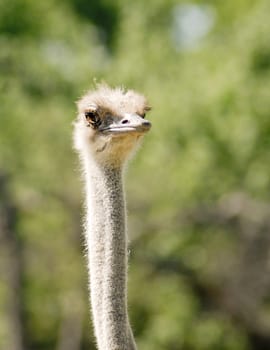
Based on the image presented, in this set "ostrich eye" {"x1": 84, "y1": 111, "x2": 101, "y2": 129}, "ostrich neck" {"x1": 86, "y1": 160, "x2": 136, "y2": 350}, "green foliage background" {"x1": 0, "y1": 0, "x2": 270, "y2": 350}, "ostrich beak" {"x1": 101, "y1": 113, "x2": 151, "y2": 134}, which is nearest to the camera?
"ostrich neck" {"x1": 86, "y1": 160, "x2": 136, "y2": 350}

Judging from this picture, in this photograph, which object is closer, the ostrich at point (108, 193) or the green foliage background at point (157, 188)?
the ostrich at point (108, 193)

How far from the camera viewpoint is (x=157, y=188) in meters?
20.1

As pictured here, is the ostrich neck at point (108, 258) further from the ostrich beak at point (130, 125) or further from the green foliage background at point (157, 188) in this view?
the green foliage background at point (157, 188)

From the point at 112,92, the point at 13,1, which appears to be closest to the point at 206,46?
the point at 13,1

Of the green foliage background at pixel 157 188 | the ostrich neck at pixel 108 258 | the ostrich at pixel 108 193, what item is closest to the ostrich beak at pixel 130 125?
the ostrich at pixel 108 193

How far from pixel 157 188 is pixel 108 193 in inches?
596

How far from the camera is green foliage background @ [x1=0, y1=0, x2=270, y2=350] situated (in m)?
17.8

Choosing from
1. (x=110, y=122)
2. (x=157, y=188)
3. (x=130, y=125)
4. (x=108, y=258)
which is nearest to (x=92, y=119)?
(x=110, y=122)

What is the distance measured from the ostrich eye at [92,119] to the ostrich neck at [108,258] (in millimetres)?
153

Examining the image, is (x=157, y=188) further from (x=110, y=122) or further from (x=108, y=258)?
(x=108, y=258)

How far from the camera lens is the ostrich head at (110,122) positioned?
4996mm

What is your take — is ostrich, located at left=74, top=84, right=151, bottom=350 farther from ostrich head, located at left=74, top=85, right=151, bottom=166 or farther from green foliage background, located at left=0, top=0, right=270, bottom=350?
green foliage background, located at left=0, top=0, right=270, bottom=350

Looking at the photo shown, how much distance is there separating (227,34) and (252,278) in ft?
12.7

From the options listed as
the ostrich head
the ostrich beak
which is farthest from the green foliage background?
the ostrich beak
